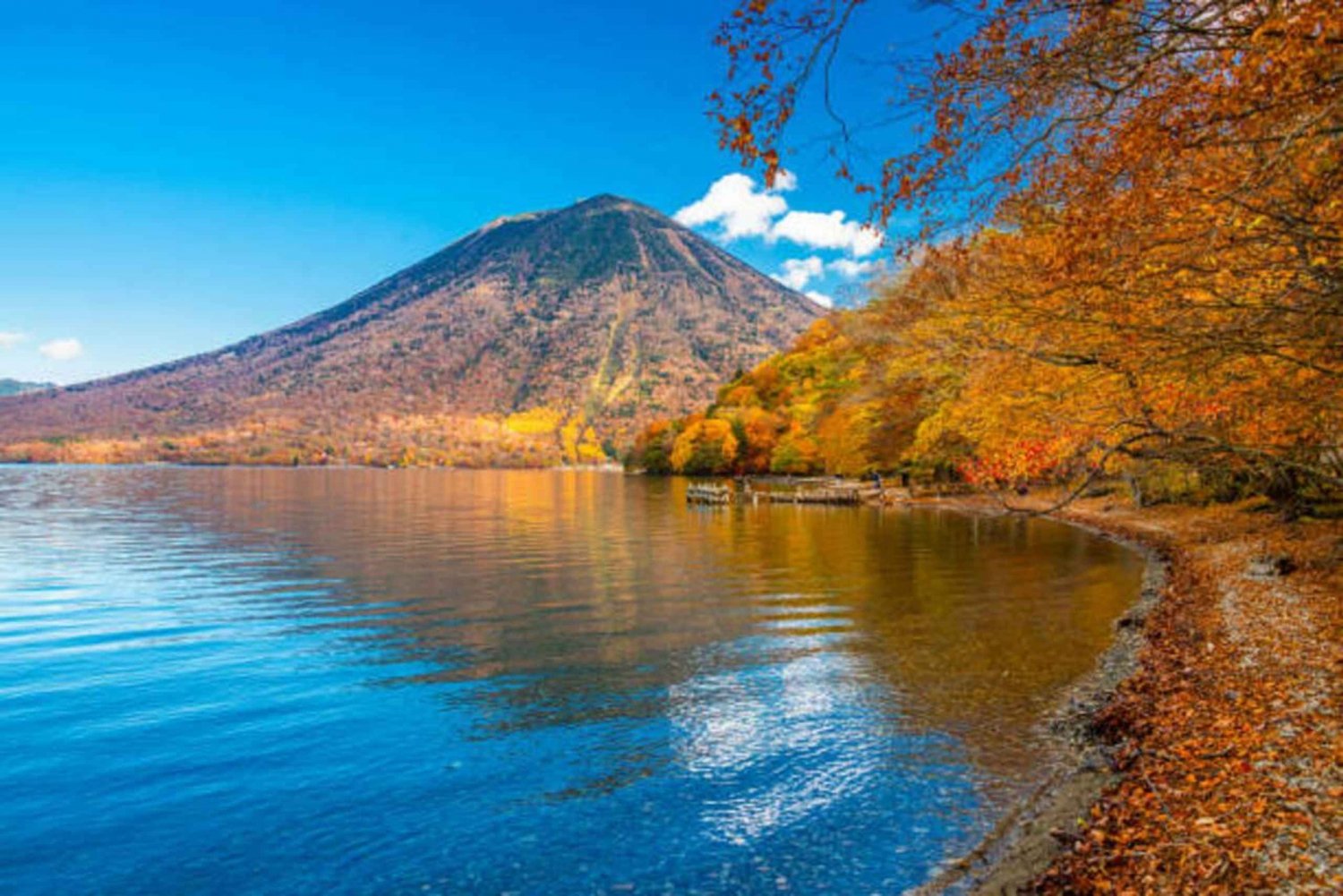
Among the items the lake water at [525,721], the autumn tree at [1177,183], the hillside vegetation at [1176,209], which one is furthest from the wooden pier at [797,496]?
the autumn tree at [1177,183]

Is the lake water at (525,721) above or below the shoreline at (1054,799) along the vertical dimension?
below

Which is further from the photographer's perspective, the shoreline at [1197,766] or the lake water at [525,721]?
the lake water at [525,721]

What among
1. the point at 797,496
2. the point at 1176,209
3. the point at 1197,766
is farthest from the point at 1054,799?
the point at 797,496

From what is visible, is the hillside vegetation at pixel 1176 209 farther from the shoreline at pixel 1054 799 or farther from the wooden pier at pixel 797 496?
the wooden pier at pixel 797 496

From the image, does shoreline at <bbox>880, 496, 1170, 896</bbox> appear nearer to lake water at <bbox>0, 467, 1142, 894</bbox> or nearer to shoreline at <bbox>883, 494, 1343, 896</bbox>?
shoreline at <bbox>883, 494, 1343, 896</bbox>

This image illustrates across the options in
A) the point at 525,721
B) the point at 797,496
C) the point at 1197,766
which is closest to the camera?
the point at 1197,766

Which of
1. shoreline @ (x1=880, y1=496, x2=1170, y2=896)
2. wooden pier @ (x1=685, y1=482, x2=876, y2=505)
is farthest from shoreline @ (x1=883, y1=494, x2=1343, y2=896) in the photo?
wooden pier @ (x1=685, y1=482, x2=876, y2=505)

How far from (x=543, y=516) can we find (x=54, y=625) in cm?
3439

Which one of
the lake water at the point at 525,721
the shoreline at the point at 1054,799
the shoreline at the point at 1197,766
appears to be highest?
the shoreline at the point at 1197,766

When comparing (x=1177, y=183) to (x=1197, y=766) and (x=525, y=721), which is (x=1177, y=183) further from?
(x=525, y=721)

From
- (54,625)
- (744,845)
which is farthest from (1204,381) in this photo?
(54,625)

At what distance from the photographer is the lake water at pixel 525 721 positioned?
7.62m

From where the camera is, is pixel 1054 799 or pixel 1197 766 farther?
pixel 1054 799

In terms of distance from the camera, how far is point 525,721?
1148 cm
